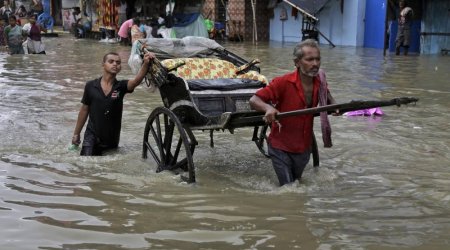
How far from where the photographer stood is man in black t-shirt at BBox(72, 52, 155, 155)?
5984 mm

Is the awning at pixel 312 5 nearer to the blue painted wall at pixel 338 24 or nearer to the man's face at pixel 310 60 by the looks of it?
the blue painted wall at pixel 338 24

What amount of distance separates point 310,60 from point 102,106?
260cm

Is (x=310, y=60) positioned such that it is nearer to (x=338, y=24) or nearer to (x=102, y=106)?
(x=102, y=106)

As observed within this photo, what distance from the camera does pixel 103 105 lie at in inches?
236

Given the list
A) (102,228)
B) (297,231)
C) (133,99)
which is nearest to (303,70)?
(297,231)

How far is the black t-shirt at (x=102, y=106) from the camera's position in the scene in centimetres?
599

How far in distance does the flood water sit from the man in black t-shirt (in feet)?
0.72

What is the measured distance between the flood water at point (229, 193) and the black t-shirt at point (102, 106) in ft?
1.05

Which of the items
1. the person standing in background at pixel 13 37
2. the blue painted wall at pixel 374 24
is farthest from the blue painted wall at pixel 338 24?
the person standing in background at pixel 13 37

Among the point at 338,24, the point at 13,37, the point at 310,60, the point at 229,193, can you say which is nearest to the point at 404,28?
the point at 338,24

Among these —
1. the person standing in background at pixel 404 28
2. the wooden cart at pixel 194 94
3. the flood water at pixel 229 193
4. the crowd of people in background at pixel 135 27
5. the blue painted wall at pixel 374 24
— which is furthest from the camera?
the blue painted wall at pixel 374 24

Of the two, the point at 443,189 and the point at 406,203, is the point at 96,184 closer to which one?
the point at 406,203

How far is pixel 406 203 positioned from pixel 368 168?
1.23m

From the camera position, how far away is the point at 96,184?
17.0 feet
